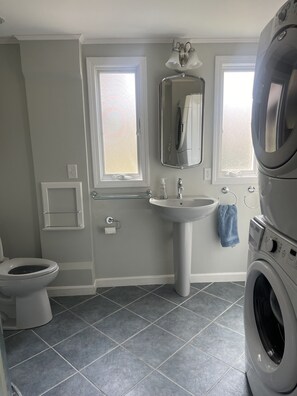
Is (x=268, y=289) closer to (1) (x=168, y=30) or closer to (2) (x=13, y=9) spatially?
(1) (x=168, y=30)

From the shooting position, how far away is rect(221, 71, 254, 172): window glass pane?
101 inches

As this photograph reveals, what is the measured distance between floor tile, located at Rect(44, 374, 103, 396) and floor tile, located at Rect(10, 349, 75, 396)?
4cm

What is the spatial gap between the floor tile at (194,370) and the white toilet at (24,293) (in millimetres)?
1033

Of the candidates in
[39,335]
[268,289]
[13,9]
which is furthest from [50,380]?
[13,9]

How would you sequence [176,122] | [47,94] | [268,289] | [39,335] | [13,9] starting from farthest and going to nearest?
[176,122] < [47,94] < [39,335] < [13,9] < [268,289]

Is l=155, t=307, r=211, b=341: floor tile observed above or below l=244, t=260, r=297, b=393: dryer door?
below

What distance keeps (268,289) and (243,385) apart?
0.66 metres

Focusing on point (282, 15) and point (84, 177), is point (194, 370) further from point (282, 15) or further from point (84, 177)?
point (282, 15)

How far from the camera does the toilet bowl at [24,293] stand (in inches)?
83.5

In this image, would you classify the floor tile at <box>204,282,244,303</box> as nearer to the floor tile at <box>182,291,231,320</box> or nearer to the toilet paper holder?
the floor tile at <box>182,291,231,320</box>

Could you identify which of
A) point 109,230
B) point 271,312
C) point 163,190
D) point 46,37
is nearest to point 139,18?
point 46,37

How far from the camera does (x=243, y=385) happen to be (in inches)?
65.2

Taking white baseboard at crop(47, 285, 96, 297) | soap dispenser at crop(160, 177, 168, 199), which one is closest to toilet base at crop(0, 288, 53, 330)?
white baseboard at crop(47, 285, 96, 297)

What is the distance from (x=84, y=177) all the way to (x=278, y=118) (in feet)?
5.79
